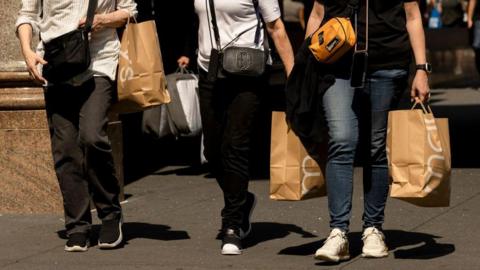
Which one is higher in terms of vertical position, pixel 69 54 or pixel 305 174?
pixel 69 54

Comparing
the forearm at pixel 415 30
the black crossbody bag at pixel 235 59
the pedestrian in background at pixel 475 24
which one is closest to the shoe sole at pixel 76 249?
the black crossbody bag at pixel 235 59

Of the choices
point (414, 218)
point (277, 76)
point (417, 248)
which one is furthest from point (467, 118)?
point (417, 248)

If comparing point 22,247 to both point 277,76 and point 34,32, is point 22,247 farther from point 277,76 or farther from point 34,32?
point 277,76

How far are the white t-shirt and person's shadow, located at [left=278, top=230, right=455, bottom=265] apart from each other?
1.12 metres

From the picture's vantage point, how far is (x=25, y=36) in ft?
23.4

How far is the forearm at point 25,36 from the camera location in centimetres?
709

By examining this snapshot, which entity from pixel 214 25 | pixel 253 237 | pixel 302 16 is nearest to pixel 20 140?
pixel 253 237

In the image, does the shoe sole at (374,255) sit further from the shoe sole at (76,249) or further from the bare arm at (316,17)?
the shoe sole at (76,249)

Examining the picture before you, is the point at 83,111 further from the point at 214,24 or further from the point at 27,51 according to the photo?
the point at 214,24

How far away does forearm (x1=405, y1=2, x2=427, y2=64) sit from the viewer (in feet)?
21.6

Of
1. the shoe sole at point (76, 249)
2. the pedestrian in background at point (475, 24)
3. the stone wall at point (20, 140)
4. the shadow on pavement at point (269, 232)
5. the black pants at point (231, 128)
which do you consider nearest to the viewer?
the black pants at point (231, 128)

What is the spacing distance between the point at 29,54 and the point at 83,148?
599 millimetres

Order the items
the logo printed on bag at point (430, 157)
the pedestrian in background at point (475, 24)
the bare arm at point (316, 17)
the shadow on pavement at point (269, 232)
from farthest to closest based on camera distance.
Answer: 1. the pedestrian in background at point (475, 24)
2. the shadow on pavement at point (269, 232)
3. the bare arm at point (316, 17)
4. the logo printed on bag at point (430, 157)

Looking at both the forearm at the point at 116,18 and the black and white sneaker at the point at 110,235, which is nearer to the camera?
the forearm at the point at 116,18
